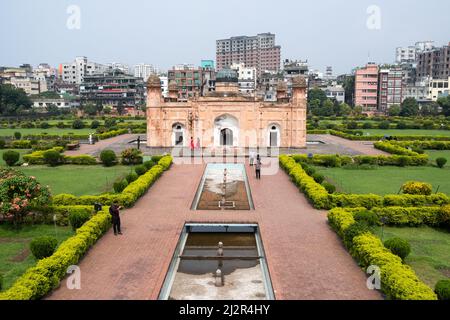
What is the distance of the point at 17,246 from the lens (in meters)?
13.5

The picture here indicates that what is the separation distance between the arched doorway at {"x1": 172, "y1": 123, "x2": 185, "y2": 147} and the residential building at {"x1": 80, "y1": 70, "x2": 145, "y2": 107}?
6267 cm

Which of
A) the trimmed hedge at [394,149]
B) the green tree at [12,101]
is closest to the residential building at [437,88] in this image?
the trimmed hedge at [394,149]

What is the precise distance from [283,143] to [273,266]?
26.3 metres

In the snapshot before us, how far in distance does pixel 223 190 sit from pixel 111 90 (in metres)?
83.0

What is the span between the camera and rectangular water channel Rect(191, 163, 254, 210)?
18.2 metres

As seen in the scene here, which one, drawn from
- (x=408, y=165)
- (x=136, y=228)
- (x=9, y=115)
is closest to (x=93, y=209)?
(x=136, y=228)

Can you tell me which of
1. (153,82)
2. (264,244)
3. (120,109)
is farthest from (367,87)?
(264,244)

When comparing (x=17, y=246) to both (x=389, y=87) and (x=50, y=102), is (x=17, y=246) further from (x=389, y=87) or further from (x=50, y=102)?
(x=50, y=102)

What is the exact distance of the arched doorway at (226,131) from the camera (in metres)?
36.9

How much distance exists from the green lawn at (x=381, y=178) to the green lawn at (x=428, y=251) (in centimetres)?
528

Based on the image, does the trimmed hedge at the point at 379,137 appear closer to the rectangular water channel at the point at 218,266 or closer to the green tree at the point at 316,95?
the rectangular water channel at the point at 218,266

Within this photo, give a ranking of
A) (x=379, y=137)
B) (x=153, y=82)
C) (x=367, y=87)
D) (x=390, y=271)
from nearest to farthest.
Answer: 1. (x=390, y=271)
2. (x=153, y=82)
3. (x=379, y=137)
4. (x=367, y=87)

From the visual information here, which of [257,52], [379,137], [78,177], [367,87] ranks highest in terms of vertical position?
[257,52]
